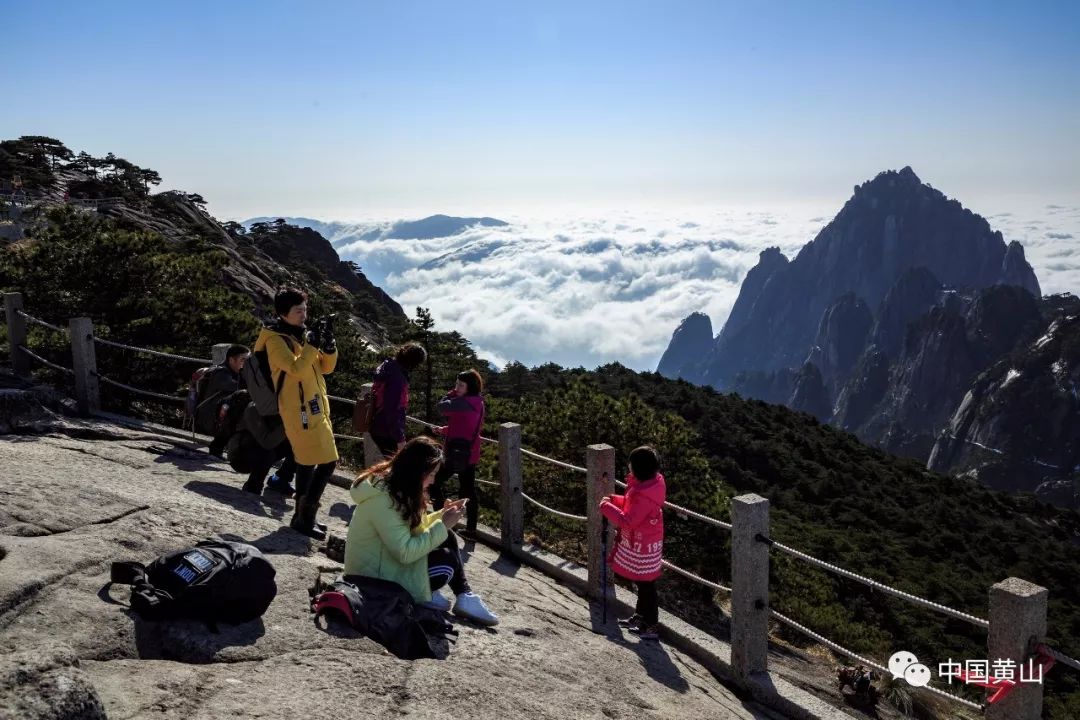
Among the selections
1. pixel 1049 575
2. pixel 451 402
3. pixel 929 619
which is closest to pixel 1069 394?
pixel 1049 575

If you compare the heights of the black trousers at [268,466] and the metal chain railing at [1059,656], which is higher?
the black trousers at [268,466]

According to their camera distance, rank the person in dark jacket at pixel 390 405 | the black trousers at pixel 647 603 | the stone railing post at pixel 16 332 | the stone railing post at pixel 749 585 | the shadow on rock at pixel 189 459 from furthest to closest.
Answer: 1. the stone railing post at pixel 16 332
2. the shadow on rock at pixel 189 459
3. the person in dark jacket at pixel 390 405
4. the black trousers at pixel 647 603
5. the stone railing post at pixel 749 585

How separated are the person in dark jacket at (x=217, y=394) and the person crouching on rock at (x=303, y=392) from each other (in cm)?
231

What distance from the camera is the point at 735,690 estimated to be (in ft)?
19.7

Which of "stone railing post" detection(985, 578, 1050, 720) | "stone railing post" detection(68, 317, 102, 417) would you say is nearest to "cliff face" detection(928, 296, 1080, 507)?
"stone railing post" detection(68, 317, 102, 417)

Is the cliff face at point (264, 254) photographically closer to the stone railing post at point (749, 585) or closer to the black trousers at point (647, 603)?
the black trousers at point (647, 603)

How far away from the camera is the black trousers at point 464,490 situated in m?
7.61

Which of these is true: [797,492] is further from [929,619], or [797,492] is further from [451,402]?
[451,402]

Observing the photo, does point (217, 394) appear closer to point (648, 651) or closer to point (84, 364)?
point (84, 364)

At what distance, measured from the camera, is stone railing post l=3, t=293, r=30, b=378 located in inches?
461

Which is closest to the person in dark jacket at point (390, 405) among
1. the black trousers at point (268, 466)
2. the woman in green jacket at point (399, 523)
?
the black trousers at point (268, 466)

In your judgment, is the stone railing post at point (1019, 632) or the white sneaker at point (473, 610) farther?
the white sneaker at point (473, 610)

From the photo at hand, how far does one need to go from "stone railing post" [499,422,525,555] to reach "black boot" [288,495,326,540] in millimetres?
1966

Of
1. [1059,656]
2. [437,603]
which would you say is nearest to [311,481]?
[437,603]
